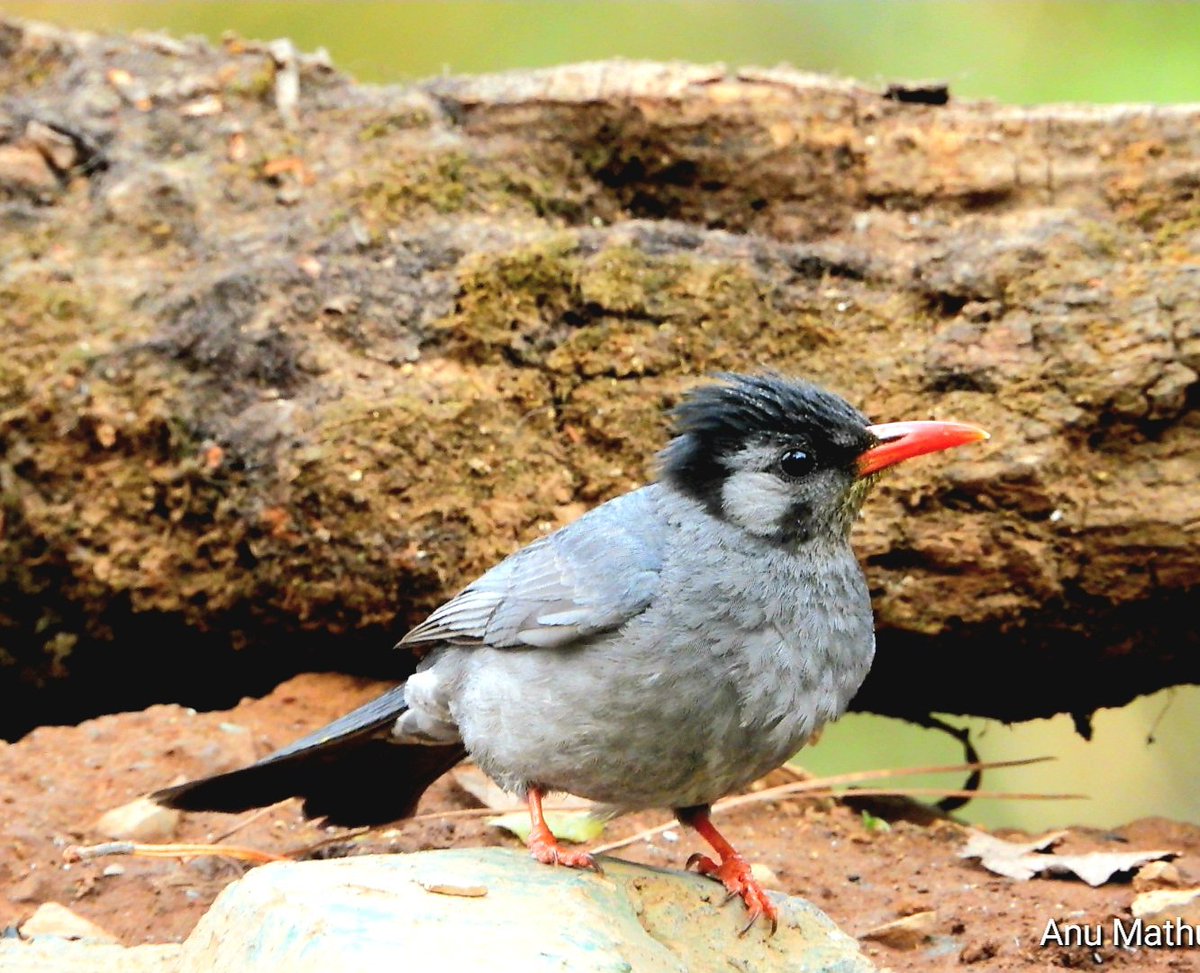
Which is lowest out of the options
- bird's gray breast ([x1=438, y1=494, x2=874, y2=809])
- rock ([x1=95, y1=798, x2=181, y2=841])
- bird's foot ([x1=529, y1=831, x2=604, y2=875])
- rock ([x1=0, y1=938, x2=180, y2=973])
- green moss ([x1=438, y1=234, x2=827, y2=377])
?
rock ([x1=0, y1=938, x2=180, y2=973])

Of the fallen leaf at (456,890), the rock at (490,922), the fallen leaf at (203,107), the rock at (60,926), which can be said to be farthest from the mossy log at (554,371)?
the fallen leaf at (456,890)

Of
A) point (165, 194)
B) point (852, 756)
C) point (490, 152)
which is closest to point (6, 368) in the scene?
point (165, 194)

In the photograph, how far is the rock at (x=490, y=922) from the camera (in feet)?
8.77

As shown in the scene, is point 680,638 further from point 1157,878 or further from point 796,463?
point 1157,878

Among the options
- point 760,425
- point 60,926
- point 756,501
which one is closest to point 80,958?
point 60,926

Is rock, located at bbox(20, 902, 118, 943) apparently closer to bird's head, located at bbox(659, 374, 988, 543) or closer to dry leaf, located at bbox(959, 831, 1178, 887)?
bird's head, located at bbox(659, 374, 988, 543)

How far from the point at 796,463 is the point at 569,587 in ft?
2.30

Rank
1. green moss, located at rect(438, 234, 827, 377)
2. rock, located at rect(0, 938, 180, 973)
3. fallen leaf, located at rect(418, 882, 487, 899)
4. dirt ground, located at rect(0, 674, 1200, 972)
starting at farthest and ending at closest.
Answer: green moss, located at rect(438, 234, 827, 377) < dirt ground, located at rect(0, 674, 1200, 972) < rock, located at rect(0, 938, 180, 973) < fallen leaf, located at rect(418, 882, 487, 899)

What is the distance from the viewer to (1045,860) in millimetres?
4410

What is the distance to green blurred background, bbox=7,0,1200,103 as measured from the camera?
24.6 ft

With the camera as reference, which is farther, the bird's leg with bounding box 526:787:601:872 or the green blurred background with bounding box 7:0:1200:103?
the green blurred background with bounding box 7:0:1200:103

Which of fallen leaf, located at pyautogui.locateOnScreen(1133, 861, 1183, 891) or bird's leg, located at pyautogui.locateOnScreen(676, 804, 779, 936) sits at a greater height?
bird's leg, located at pyautogui.locateOnScreen(676, 804, 779, 936)

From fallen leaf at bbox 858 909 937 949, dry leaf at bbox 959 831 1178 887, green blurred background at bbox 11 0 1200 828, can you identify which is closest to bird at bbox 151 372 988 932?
fallen leaf at bbox 858 909 937 949

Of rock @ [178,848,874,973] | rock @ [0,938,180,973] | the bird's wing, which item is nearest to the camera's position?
rock @ [178,848,874,973]
